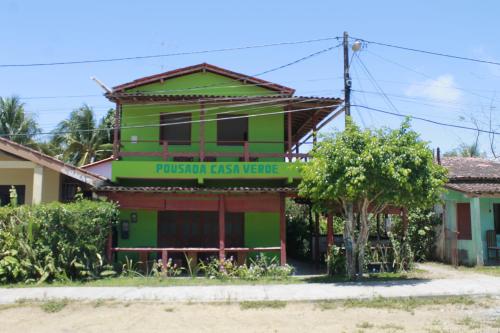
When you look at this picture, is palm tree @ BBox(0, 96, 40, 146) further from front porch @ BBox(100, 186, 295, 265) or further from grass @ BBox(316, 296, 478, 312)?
grass @ BBox(316, 296, 478, 312)

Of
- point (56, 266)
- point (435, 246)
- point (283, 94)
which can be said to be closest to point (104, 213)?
point (56, 266)

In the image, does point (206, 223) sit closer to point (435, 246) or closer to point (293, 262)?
point (293, 262)

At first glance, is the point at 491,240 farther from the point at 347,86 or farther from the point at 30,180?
the point at 30,180

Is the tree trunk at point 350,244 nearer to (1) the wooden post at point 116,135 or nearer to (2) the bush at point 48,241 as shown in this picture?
(2) the bush at point 48,241

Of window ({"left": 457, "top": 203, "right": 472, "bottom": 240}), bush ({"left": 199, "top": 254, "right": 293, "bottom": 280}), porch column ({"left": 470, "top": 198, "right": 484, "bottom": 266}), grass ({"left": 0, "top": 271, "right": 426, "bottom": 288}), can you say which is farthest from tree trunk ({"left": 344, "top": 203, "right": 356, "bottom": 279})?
window ({"left": 457, "top": 203, "right": 472, "bottom": 240})

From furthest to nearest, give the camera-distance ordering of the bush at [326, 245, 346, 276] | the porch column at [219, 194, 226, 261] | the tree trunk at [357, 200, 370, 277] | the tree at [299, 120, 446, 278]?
the porch column at [219, 194, 226, 261] → the bush at [326, 245, 346, 276] → the tree trunk at [357, 200, 370, 277] → the tree at [299, 120, 446, 278]

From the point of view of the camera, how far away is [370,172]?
12.9m

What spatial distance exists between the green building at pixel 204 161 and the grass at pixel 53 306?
4.40 meters

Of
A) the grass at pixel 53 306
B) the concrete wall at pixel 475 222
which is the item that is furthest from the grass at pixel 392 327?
the concrete wall at pixel 475 222

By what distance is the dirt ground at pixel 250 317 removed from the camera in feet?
29.0

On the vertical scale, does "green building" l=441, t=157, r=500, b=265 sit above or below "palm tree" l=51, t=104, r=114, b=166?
below

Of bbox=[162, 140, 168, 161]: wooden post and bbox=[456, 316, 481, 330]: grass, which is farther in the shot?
bbox=[162, 140, 168, 161]: wooden post

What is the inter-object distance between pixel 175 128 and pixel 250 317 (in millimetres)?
Answer: 10101

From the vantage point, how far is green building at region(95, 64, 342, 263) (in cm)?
1617
